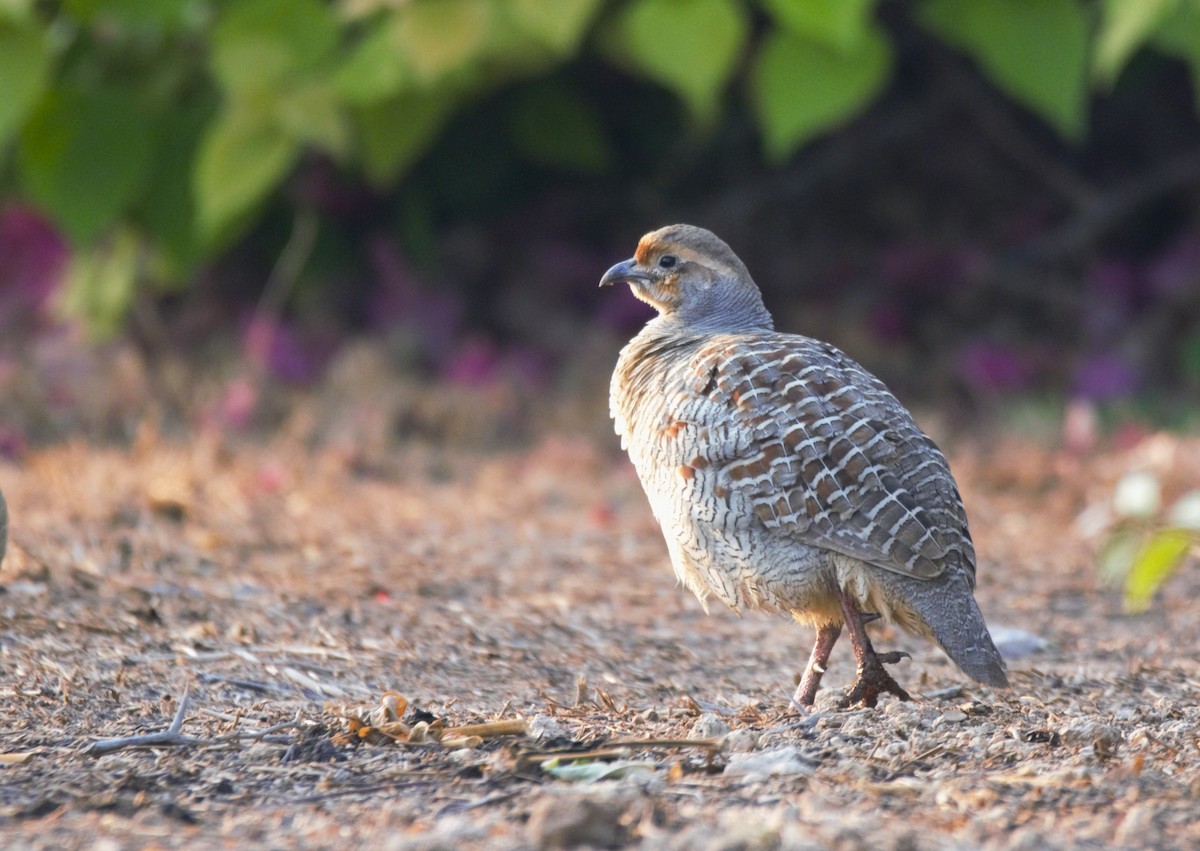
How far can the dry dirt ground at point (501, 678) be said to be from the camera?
2848 mm

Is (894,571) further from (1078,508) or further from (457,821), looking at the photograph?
(1078,508)

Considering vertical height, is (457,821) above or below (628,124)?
below

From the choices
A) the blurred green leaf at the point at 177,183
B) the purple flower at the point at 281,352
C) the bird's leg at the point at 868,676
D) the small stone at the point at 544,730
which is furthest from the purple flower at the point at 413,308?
the small stone at the point at 544,730

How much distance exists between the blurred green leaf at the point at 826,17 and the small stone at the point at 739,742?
4.23 m

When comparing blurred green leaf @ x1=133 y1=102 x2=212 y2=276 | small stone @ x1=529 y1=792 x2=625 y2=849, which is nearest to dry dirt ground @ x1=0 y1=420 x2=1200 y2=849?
small stone @ x1=529 y1=792 x2=625 y2=849

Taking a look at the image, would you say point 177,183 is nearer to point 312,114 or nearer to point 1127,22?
point 312,114

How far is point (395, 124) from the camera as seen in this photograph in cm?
755

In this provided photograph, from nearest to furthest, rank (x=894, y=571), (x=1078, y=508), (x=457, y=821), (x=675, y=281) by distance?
(x=457, y=821) → (x=894, y=571) → (x=675, y=281) → (x=1078, y=508)

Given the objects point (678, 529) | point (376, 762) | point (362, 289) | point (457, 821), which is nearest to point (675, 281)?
point (678, 529)

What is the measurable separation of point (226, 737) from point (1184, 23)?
5.61 meters

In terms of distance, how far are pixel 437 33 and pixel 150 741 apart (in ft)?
14.0

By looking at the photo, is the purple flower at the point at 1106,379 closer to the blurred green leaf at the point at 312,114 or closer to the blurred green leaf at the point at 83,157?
the blurred green leaf at the point at 312,114

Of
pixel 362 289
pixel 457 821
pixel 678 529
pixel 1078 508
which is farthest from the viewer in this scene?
pixel 362 289

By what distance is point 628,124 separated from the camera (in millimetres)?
9156
